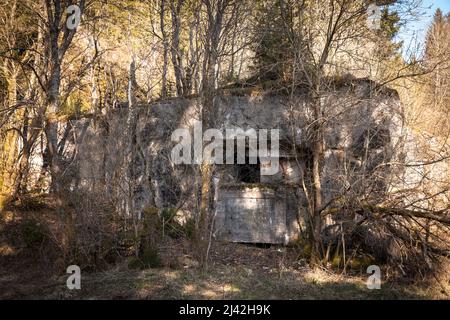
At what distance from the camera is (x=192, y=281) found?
6438 millimetres

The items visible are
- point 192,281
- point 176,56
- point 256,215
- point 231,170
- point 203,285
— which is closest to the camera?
point 203,285

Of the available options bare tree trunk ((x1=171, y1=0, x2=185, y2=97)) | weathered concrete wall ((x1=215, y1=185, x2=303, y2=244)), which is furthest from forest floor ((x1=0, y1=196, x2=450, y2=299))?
bare tree trunk ((x1=171, y1=0, x2=185, y2=97))

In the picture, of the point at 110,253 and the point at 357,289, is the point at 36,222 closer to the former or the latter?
the point at 110,253

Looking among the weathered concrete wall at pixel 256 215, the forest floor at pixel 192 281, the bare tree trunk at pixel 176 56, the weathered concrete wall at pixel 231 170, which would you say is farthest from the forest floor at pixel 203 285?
the bare tree trunk at pixel 176 56

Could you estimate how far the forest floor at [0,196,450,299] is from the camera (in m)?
5.96

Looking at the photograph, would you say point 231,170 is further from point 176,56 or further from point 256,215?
point 176,56

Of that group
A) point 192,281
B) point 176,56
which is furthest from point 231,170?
point 176,56

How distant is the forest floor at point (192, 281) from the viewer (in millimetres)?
5961

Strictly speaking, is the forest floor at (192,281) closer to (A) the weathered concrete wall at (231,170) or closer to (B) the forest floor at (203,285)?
(B) the forest floor at (203,285)

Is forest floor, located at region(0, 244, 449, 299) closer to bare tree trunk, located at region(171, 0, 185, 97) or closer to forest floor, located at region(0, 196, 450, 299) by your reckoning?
forest floor, located at region(0, 196, 450, 299)

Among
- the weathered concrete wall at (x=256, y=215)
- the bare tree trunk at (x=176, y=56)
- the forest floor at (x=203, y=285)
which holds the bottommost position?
the forest floor at (x=203, y=285)

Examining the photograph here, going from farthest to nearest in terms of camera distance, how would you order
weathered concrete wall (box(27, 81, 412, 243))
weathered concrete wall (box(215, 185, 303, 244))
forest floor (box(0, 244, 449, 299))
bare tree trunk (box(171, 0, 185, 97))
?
bare tree trunk (box(171, 0, 185, 97)) → weathered concrete wall (box(215, 185, 303, 244)) → weathered concrete wall (box(27, 81, 412, 243)) → forest floor (box(0, 244, 449, 299))

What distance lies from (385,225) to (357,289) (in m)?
1.30

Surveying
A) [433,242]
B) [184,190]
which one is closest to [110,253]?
[184,190]
